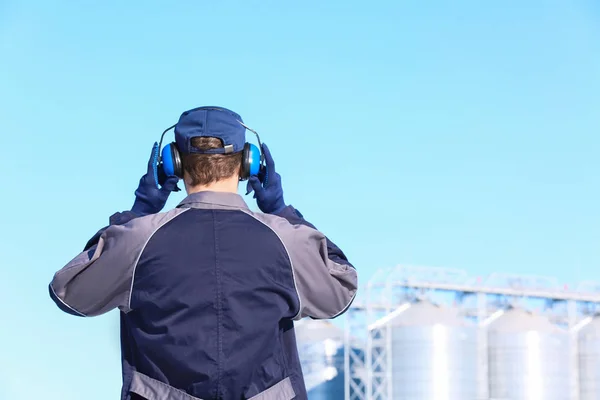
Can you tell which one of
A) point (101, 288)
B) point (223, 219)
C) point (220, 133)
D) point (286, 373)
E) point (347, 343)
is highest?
point (347, 343)

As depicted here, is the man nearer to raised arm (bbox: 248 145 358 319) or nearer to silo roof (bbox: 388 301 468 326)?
raised arm (bbox: 248 145 358 319)

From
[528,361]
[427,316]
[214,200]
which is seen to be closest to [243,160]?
[214,200]

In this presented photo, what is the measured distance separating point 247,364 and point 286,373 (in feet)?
0.43

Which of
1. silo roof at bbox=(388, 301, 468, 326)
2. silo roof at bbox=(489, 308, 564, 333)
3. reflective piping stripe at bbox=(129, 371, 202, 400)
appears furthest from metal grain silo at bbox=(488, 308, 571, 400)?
reflective piping stripe at bbox=(129, 371, 202, 400)

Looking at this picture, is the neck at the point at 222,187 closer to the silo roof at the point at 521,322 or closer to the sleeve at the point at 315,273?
the sleeve at the point at 315,273

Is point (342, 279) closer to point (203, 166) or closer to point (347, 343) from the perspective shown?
point (203, 166)

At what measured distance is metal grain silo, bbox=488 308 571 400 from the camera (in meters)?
47.4

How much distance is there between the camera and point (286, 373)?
248cm

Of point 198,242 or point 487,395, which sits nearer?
point 198,242

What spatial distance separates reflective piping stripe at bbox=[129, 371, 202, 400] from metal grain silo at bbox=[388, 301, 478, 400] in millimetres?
42892

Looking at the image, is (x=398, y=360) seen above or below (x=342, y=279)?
above

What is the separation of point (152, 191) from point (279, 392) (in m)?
0.57

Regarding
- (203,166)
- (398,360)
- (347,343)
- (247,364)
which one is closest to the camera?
(247,364)

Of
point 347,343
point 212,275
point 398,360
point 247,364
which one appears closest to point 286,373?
point 247,364
